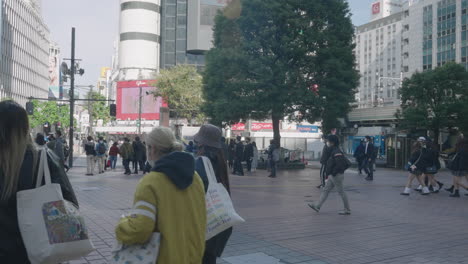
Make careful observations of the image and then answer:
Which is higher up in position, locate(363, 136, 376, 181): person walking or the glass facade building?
the glass facade building

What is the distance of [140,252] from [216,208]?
1.10 meters

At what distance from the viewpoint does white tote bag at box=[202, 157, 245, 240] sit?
344 cm

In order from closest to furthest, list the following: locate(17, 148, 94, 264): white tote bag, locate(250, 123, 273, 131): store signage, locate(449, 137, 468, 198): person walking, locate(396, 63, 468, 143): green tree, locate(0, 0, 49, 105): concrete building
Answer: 1. locate(17, 148, 94, 264): white tote bag
2. locate(449, 137, 468, 198): person walking
3. locate(396, 63, 468, 143): green tree
4. locate(250, 123, 273, 131): store signage
5. locate(0, 0, 49, 105): concrete building

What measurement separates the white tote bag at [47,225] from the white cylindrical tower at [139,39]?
75.1m

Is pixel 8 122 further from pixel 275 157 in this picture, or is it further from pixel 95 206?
pixel 275 157

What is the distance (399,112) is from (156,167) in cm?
3475

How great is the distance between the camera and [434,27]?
244 ft

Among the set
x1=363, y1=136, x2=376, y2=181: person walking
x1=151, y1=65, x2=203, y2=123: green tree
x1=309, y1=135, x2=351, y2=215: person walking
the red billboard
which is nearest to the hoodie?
x1=309, y1=135, x2=351, y2=215: person walking

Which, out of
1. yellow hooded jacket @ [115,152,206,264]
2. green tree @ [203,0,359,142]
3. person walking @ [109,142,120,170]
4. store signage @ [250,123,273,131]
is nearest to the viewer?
yellow hooded jacket @ [115,152,206,264]

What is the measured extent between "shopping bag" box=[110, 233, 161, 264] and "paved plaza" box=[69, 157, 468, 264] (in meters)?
3.10

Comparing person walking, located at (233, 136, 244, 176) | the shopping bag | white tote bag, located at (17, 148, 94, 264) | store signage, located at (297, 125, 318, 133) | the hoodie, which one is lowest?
person walking, located at (233, 136, 244, 176)

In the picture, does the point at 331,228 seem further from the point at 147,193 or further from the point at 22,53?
the point at 22,53

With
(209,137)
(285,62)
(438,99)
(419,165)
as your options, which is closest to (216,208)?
(209,137)

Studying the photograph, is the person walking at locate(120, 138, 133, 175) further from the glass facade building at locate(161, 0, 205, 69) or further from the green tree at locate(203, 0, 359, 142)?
the glass facade building at locate(161, 0, 205, 69)
